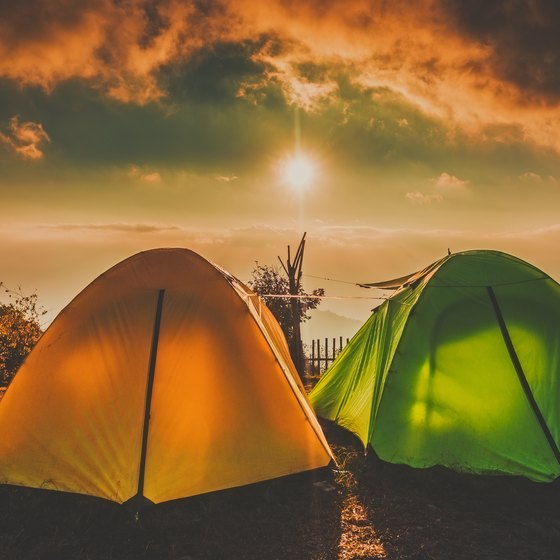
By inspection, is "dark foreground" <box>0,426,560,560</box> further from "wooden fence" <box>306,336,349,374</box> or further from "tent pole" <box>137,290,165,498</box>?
"wooden fence" <box>306,336,349,374</box>

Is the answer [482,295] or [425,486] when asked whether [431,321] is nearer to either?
[482,295]

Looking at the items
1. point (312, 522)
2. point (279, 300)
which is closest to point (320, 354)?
point (279, 300)

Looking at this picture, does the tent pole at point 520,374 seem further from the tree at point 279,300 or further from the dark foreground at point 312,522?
the tree at point 279,300

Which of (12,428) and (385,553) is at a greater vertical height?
(12,428)

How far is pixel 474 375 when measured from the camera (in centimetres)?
520

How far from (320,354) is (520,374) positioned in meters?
13.8

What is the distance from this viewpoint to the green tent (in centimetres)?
487

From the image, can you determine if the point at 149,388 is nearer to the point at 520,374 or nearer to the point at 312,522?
the point at 312,522

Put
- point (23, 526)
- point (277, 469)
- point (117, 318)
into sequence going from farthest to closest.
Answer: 1. point (117, 318)
2. point (277, 469)
3. point (23, 526)

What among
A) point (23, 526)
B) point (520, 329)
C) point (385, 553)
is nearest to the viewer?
point (385, 553)

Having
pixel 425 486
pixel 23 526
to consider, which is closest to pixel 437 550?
pixel 425 486

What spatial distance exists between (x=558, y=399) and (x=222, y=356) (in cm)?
370

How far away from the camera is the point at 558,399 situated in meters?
5.01

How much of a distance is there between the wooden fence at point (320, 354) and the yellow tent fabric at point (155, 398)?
13976 mm
